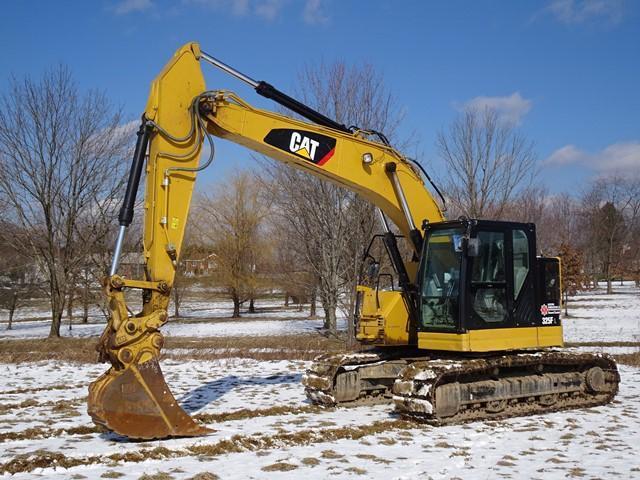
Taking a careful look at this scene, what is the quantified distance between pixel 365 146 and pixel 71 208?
19307 millimetres

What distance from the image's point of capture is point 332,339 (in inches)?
933

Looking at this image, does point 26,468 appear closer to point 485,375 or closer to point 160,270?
point 160,270

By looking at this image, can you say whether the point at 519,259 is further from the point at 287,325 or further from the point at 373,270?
the point at 287,325

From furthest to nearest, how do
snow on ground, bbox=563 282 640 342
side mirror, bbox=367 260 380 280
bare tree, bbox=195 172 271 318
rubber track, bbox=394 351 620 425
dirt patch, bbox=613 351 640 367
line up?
bare tree, bbox=195 172 271 318
snow on ground, bbox=563 282 640 342
dirt patch, bbox=613 351 640 367
side mirror, bbox=367 260 380 280
rubber track, bbox=394 351 620 425

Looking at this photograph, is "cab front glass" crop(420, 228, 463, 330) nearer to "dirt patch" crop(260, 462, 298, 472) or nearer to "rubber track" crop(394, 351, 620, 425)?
"rubber track" crop(394, 351, 620, 425)

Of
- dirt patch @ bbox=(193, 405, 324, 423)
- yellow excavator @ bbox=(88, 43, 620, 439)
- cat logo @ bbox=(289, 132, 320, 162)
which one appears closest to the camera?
yellow excavator @ bbox=(88, 43, 620, 439)

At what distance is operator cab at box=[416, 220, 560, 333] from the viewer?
364 inches

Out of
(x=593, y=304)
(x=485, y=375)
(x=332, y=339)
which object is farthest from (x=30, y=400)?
(x=593, y=304)

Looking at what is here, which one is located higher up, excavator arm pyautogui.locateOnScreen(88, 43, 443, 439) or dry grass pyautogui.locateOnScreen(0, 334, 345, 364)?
excavator arm pyautogui.locateOnScreen(88, 43, 443, 439)

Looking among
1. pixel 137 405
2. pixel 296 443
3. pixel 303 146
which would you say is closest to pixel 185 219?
pixel 303 146

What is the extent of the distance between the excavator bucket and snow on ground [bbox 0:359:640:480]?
0.61 ft

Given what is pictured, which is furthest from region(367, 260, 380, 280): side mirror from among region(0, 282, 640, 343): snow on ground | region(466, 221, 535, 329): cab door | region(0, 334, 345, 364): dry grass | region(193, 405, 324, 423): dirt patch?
region(0, 282, 640, 343): snow on ground

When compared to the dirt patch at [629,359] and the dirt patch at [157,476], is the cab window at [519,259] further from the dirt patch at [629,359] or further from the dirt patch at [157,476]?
the dirt patch at [629,359]

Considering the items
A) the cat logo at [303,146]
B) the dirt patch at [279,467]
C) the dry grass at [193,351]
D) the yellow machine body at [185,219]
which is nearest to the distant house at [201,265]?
the dry grass at [193,351]
